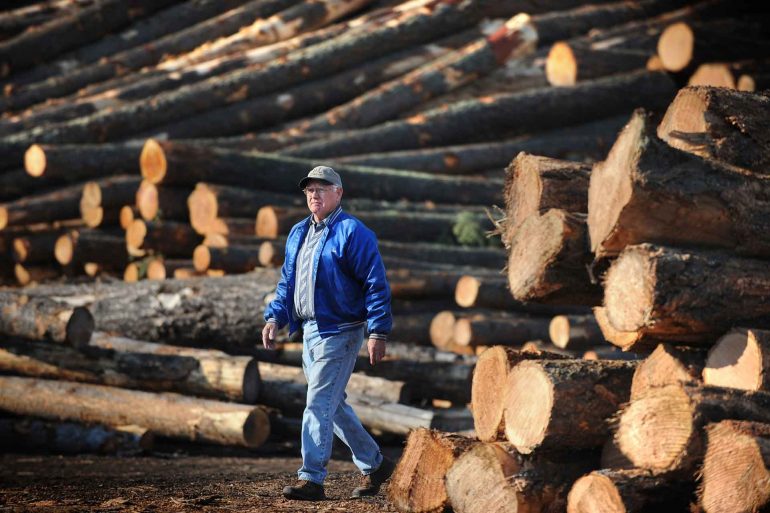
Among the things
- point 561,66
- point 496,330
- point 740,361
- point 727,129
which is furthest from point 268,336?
point 561,66

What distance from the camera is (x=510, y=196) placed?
5.46 metres

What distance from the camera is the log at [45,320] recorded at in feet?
26.8

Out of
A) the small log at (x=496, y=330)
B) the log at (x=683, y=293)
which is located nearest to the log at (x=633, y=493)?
the log at (x=683, y=293)

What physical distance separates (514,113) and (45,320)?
7.29 meters

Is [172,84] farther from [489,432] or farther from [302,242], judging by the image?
[489,432]

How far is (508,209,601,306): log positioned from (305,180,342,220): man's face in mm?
1134

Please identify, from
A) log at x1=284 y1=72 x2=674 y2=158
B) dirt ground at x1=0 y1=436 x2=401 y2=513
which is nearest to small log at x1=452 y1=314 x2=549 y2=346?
dirt ground at x1=0 y1=436 x2=401 y2=513

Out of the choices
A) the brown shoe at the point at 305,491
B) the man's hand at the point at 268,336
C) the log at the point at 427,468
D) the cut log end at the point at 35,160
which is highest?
the cut log end at the point at 35,160

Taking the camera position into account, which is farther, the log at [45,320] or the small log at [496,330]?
the small log at [496,330]

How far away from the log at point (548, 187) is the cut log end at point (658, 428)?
3.78ft

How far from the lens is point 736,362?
4.48 m

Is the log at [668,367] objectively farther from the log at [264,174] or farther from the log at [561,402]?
the log at [264,174]

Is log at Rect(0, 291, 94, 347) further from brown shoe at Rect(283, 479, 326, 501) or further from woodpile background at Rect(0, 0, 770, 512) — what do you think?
brown shoe at Rect(283, 479, 326, 501)

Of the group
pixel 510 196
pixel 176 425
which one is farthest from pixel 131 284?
pixel 510 196
